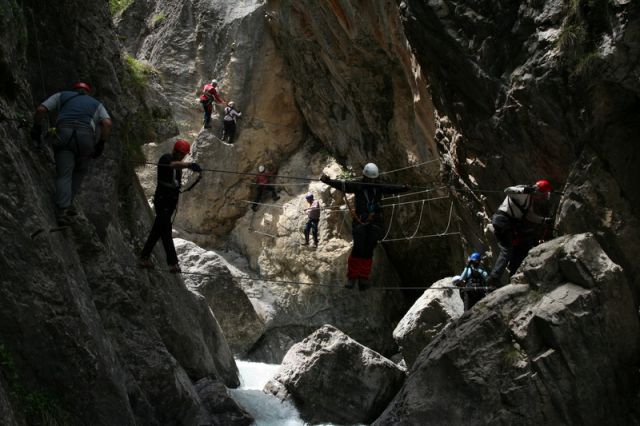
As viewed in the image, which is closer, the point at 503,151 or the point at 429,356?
the point at 429,356

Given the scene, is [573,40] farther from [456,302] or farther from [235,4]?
[235,4]

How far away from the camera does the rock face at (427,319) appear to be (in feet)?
51.3

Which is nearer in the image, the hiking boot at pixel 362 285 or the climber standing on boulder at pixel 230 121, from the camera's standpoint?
the hiking boot at pixel 362 285

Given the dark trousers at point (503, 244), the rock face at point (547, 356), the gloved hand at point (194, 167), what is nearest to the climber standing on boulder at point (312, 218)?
the dark trousers at point (503, 244)

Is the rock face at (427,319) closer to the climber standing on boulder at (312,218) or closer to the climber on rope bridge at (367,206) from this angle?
the climber on rope bridge at (367,206)

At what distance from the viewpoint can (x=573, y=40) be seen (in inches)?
426

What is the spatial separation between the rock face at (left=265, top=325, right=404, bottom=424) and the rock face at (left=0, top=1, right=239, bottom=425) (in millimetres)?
1325

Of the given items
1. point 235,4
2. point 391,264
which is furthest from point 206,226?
point 235,4

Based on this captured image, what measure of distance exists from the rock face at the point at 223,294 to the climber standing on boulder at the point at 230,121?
8.16 m

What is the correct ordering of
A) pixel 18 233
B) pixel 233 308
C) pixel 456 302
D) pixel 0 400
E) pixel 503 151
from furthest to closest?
pixel 233 308 < pixel 456 302 < pixel 503 151 < pixel 18 233 < pixel 0 400

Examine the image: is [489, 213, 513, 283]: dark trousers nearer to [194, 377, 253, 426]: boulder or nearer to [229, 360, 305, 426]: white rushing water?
[194, 377, 253, 426]: boulder

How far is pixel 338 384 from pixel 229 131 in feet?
47.1

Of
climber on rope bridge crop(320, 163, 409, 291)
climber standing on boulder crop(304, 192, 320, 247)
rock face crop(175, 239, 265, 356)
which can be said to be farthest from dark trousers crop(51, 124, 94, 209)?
climber standing on boulder crop(304, 192, 320, 247)

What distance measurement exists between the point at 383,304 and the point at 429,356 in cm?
1380
